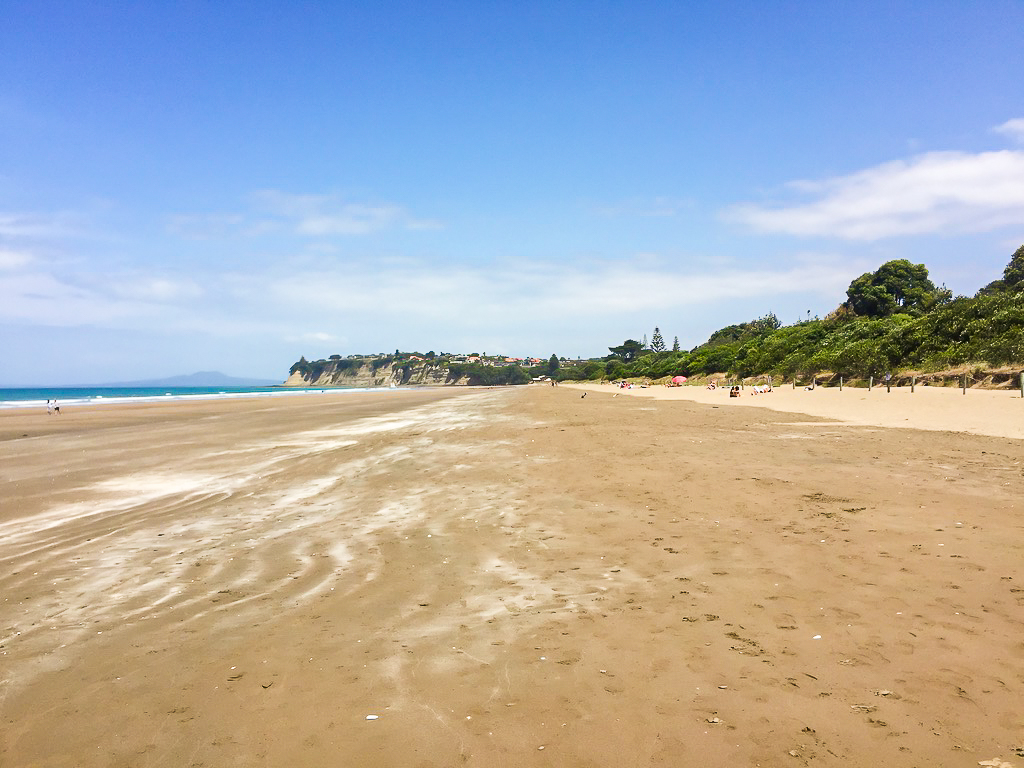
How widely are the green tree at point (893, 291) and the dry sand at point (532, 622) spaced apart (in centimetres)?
8339

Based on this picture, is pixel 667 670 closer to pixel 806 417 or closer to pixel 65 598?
pixel 65 598

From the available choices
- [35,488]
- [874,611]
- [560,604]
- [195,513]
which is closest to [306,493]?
[195,513]

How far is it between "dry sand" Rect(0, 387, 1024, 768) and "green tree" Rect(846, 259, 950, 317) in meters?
83.4

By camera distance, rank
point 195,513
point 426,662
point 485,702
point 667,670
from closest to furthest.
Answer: point 485,702
point 667,670
point 426,662
point 195,513

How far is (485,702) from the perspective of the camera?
12.0 ft

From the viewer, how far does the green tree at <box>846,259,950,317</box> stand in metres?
80.9

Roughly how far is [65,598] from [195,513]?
12.3 ft

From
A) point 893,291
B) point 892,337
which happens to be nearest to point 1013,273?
point 893,291

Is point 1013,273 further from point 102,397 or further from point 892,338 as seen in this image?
point 102,397

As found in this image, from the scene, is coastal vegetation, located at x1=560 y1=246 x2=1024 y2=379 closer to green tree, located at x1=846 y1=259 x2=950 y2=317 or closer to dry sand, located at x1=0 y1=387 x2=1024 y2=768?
green tree, located at x1=846 y1=259 x2=950 y2=317

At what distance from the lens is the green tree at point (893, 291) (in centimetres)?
8088

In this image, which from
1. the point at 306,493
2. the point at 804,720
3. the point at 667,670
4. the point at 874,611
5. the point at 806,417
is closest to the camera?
the point at 804,720

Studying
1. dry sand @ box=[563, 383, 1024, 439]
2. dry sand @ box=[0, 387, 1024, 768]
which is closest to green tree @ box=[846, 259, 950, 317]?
dry sand @ box=[563, 383, 1024, 439]

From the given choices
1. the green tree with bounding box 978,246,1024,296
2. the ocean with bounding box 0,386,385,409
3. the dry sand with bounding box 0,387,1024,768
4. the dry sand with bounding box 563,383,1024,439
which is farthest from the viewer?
the green tree with bounding box 978,246,1024,296
